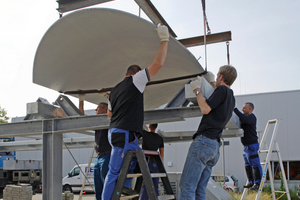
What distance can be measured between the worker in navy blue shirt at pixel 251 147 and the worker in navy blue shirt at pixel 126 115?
3122 mm

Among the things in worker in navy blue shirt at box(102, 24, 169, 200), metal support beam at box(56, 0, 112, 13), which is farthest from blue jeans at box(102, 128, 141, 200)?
metal support beam at box(56, 0, 112, 13)

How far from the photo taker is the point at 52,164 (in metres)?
4.23

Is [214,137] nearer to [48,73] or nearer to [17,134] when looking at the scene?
[48,73]

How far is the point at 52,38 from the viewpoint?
3744mm

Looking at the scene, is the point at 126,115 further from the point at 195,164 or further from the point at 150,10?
the point at 150,10

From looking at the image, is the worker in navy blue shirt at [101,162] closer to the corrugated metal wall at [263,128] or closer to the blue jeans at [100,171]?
the blue jeans at [100,171]

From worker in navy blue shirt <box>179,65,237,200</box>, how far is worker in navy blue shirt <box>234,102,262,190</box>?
2636 mm

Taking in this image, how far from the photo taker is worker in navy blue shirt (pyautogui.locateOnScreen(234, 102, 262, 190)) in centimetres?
554

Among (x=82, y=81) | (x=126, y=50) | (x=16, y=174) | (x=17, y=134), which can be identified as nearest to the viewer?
(x=126, y=50)

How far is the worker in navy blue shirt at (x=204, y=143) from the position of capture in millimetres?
2850

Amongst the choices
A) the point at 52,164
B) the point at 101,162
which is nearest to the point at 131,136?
the point at 101,162

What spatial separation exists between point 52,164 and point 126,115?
1.98m

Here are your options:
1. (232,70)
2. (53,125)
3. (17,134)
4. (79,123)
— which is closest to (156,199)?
(232,70)

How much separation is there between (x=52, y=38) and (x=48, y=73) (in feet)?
2.64
